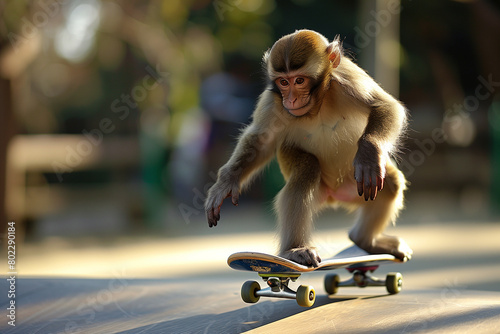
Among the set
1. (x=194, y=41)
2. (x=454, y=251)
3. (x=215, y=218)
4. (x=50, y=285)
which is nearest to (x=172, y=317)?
(x=215, y=218)

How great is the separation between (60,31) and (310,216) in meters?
9.36

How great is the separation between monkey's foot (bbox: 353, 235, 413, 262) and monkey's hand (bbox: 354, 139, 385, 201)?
847mm

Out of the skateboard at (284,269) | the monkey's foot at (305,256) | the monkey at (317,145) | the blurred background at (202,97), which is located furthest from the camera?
the blurred background at (202,97)

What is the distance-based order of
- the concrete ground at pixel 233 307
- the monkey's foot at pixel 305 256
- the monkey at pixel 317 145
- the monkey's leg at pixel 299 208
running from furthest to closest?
the monkey at pixel 317 145 → the monkey's leg at pixel 299 208 → the monkey's foot at pixel 305 256 → the concrete ground at pixel 233 307

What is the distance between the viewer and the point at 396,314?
11.2 ft

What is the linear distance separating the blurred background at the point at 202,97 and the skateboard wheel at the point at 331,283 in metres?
6.12

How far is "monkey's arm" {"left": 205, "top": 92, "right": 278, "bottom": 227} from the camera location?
160 inches

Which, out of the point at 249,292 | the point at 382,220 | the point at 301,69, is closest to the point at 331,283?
the point at 382,220

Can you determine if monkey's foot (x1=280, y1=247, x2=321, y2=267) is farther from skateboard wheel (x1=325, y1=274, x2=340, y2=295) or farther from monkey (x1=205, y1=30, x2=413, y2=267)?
skateboard wheel (x1=325, y1=274, x2=340, y2=295)

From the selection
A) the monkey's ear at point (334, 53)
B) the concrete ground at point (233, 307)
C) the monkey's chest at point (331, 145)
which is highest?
the monkey's ear at point (334, 53)

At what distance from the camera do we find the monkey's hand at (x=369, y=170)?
346 centimetres

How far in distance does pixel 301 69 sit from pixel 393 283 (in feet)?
4.93

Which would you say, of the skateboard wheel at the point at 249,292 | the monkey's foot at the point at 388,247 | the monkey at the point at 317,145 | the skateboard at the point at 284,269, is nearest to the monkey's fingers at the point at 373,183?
the monkey at the point at 317,145

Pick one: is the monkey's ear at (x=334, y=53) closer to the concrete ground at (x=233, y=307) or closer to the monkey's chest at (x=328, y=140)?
the monkey's chest at (x=328, y=140)
